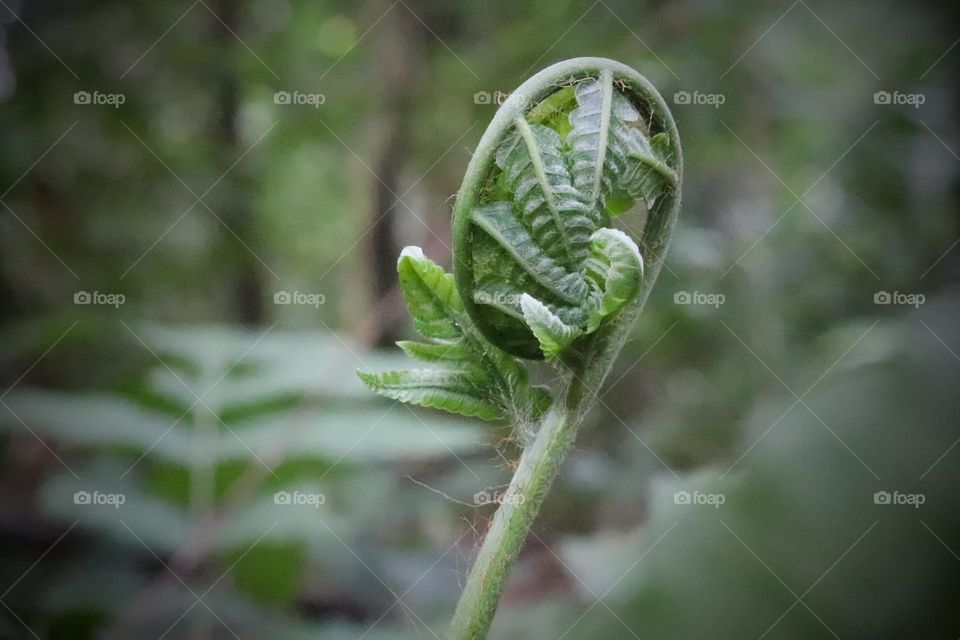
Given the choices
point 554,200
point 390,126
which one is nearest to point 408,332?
point 390,126

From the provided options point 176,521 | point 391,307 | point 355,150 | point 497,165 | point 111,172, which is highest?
point 497,165

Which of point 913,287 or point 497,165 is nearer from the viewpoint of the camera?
point 497,165

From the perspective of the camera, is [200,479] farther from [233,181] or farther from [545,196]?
[545,196]

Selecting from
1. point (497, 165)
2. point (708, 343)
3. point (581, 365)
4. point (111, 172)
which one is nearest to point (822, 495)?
point (708, 343)

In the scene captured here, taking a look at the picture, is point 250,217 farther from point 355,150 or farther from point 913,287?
point 913,287

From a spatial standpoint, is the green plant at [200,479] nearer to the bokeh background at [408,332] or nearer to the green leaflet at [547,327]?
the bokeh background at [408,332]

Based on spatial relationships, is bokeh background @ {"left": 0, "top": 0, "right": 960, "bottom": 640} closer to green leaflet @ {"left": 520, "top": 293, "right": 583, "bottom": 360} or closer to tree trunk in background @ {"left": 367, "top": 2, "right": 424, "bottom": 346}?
tree trunk in background @ {"left": 367, "top": 2, "right": 424, "bottom": 346}

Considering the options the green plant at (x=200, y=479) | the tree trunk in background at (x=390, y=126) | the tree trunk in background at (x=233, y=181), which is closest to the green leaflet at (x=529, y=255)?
the green plant at (x=200, y=479)
